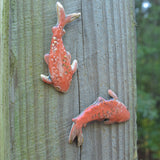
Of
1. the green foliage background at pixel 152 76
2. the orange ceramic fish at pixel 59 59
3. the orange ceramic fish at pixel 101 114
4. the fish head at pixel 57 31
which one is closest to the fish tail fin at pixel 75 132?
the orange ceramic fish at pixel 101 114

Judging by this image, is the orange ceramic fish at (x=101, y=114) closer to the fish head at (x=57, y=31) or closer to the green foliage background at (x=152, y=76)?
the fish head at (x=57, y=31)

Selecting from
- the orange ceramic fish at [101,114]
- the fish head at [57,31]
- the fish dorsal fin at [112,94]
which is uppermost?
the fish head at [57,31]

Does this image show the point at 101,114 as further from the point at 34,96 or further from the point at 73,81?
the point at 34,96

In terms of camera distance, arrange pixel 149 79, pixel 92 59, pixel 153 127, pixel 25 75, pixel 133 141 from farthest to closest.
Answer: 1. pixel 149 79
2. pixel 153 127
3. pixel 133 141
4. pixel 92 59
5. pixel 25 75

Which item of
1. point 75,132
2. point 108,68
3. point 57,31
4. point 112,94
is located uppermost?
point 57,31

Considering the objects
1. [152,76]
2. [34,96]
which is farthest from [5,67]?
[152,76]

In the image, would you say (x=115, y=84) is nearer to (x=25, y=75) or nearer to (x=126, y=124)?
(x=126, y=124)

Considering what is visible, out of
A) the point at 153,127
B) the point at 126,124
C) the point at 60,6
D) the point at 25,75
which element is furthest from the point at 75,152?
the point at 153,127
